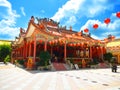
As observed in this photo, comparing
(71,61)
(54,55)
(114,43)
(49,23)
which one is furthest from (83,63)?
(114,43)

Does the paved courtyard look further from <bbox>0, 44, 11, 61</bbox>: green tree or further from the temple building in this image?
<bbox>0, 44, 11, 61</bbox>: green tree

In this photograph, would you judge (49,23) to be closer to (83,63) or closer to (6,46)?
(83,63)

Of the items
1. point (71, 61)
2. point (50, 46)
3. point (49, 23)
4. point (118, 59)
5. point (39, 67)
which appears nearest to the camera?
point (39, 67)

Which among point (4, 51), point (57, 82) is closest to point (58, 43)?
point (57, 82)

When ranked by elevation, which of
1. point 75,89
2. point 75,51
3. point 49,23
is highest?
point 49,23

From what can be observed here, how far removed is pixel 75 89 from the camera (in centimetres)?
716

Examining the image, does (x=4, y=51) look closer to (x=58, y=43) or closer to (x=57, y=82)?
(x=58, y=43)

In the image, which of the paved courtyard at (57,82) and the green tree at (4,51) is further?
the green tree at (4,51)

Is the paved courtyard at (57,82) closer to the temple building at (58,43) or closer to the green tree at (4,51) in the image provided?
the temple building at (58,43)

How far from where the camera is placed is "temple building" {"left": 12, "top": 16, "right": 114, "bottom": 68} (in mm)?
18894

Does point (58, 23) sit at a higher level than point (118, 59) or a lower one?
higher

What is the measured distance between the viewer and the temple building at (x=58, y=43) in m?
18.9

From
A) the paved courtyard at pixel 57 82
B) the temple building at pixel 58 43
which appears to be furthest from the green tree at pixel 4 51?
the paved courtyard at pixel 57 82

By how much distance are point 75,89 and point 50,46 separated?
1671 centimetres
